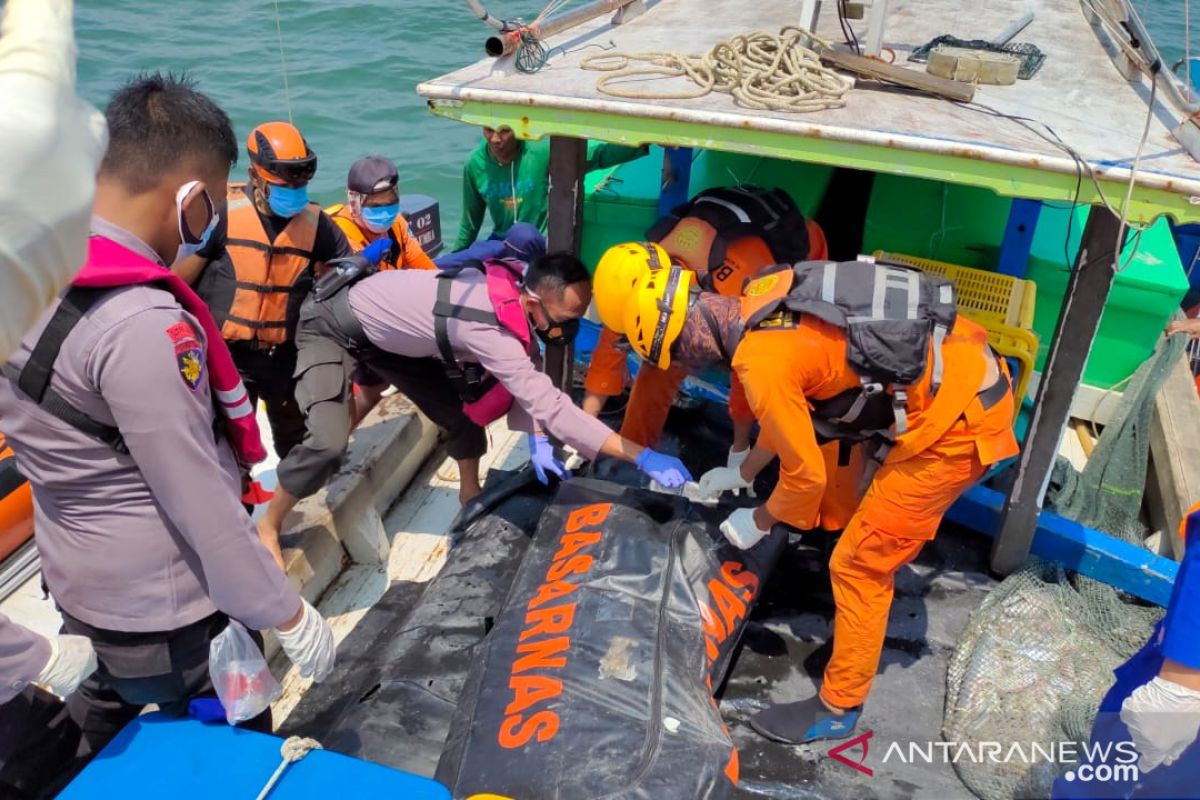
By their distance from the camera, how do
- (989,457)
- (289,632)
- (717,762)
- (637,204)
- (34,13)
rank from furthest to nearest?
(637,204), (989,457), (717,762), (289,632), (34,13)

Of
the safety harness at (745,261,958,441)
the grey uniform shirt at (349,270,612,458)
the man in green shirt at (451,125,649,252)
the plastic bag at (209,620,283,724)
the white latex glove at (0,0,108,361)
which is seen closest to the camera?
the white latex glove at (0,0,108,361)

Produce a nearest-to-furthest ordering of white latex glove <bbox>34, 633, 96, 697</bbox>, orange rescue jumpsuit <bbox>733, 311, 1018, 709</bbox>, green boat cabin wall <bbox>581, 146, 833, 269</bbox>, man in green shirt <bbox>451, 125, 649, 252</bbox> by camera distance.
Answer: white latex glove <bbox>34, 633, 96, 697</bbox> → orange rescue jumpsuit <bbox>733, 311, 1018, 709</bbox> → green boat cabin wall <bbox>581, 146, 833, 269</bbox> → man in green shirt <bbox>451, 125, 649, 252</bbox>

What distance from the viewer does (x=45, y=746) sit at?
1988mm

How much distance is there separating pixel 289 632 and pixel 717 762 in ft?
3.68

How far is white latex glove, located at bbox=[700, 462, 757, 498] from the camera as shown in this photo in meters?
3.36

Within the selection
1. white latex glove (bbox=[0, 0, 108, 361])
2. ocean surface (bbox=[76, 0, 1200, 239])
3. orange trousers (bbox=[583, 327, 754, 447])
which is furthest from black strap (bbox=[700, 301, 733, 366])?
ocean surface (bbox=[76, 0, 1200, 239])

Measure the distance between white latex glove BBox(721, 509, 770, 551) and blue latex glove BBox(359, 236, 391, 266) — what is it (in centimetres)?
210

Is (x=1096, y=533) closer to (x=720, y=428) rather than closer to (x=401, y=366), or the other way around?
(x=720, y=428)

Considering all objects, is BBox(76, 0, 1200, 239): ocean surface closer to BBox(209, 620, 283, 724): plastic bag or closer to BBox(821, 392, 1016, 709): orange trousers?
BBox(821, 392, 1016, 709): orange trousers

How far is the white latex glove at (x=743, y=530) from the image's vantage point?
297 centimetres

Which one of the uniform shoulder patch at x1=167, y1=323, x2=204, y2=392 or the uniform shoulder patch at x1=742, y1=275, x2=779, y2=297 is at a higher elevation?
the uniform shoulder patch at x1=167, y1=323, x2=204, y2=392

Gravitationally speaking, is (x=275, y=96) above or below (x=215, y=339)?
below

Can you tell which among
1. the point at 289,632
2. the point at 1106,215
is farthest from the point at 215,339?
the point at 1106,215

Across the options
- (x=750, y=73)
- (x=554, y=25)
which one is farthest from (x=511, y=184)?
(x=750, y=73)
